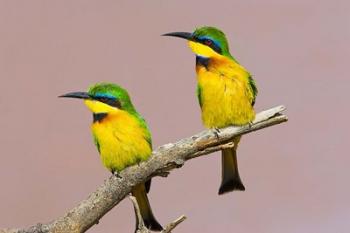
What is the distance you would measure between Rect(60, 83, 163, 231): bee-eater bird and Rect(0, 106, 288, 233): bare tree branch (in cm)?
6

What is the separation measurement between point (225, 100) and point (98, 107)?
0.63 m

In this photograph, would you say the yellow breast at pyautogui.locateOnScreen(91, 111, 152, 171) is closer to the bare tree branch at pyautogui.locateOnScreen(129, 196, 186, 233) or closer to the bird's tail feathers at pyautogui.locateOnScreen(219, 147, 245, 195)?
the bare tree branch at pyautogui.locateOnScreen(129, 196, 186, 233)

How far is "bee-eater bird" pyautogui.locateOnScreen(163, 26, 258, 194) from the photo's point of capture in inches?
166

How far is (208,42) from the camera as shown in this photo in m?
4.23

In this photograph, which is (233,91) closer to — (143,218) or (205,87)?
(205,87)

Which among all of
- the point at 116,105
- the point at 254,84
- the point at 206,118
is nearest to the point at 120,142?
the point at 116,105

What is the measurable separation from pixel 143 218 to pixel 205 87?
0.76 m

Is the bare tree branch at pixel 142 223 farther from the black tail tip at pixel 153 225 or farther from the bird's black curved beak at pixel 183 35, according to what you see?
the bird's black curved beak at pixel 183 35

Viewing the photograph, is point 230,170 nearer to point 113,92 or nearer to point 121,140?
point 121,140

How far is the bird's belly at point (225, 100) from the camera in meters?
4.22

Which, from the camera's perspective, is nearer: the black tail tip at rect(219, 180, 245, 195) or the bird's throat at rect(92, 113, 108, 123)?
the bird's throat at rect(92, 113, 108, 123)

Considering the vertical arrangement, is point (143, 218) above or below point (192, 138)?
below

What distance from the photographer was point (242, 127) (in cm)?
425

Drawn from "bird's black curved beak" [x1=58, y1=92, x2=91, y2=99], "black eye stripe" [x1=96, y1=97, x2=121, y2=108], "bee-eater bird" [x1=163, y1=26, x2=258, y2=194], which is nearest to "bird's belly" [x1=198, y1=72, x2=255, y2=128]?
"bee-eater bird" [x1=163, y1=26, x2=258, y2=194]
